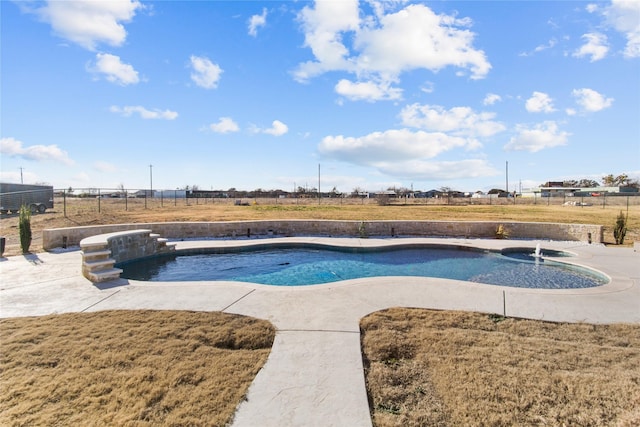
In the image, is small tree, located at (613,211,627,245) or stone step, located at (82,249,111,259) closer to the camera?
stone step, located at (82,249,111,259)

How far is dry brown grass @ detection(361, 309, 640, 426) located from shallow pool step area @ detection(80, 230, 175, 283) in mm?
5468

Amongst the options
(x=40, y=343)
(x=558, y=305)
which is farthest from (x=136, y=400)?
(x=558, y=305)

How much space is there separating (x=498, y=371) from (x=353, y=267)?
5.89 m

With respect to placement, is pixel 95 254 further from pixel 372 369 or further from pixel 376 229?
pixel 376 229

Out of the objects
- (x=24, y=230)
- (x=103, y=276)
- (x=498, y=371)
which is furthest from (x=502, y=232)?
(x=24, y=230)

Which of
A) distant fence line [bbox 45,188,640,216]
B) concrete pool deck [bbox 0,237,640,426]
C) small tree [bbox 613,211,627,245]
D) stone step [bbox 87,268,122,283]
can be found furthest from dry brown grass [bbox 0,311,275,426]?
distant fence line [bbox 45,188,640,216]

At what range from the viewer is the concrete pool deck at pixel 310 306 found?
8.77ft

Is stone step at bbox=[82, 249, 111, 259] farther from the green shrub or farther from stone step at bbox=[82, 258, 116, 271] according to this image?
the green shrub

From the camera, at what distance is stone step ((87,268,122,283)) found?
629 cm

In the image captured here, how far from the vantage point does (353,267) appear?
8961 mm

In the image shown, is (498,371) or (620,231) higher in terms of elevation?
(620,231)

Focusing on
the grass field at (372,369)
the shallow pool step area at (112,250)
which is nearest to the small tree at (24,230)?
the shallow pool step area at (112,250)

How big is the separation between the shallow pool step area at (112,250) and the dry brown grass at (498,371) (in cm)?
547

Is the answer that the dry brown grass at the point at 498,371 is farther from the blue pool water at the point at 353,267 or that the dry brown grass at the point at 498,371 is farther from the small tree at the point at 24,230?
the small tree at the point at 24,230
